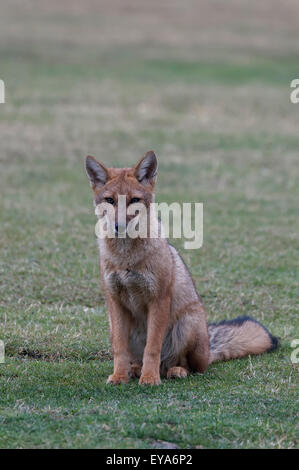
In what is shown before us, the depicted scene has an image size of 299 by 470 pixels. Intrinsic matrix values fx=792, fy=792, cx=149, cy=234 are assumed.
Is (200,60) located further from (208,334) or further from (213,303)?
A: (208,334)

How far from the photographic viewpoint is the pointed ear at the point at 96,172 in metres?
6.69

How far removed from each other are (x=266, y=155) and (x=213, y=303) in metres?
10.4

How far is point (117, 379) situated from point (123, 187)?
1.61m

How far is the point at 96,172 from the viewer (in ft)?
22.1

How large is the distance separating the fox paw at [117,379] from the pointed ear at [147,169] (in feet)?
5.41

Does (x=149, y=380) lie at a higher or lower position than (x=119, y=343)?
lower

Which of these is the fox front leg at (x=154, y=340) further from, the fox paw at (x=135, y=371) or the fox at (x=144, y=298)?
the fox paw at (x=135, y=371)

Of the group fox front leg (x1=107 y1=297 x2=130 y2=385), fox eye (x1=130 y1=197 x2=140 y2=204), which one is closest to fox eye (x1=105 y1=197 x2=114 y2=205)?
fox eye (x1=130 y1=197 x2=140 y2=204)

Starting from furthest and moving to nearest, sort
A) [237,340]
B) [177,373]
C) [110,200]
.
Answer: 1. [237,340]
2. [177,373]
3. [110,200]

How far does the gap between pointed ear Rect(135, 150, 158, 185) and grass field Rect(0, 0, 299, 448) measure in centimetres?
174

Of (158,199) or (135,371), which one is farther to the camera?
(158,199)

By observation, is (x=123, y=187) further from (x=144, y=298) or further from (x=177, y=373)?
(x=177, y=373)

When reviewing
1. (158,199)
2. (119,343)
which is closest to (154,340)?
(119,343)
